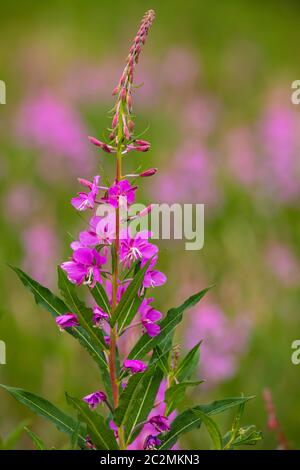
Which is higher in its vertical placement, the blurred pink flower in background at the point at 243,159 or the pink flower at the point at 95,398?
the blurred pink flower in background at the point at 243,159

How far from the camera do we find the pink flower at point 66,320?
1.60m

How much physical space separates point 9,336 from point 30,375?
346 mm

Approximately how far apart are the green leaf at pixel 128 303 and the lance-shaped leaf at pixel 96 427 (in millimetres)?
156

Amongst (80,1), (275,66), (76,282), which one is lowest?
(76,282)

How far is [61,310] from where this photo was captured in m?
1.66

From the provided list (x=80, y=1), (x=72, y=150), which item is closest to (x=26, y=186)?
(x=72, y=150)

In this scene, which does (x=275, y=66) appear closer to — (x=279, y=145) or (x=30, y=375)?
(x=279, y=145)

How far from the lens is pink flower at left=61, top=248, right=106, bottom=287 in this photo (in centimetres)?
159

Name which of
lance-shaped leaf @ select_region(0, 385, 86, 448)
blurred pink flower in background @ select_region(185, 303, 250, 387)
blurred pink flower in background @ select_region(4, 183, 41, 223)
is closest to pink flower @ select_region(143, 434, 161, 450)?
lance-shaped leaf @ select_region(0, 385, 86, 448)

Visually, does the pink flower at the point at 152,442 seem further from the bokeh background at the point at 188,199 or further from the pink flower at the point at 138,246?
the bokeh background at the point at 188,199

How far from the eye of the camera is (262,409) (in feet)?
11.2

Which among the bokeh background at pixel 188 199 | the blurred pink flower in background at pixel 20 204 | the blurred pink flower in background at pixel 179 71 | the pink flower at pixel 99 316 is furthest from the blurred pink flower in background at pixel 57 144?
the pink flower at pixel 99 316

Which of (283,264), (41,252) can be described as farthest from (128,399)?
(283,264)

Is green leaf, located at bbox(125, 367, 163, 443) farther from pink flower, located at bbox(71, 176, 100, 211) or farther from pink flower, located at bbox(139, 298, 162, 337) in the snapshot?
pink flower, located at bbox(71, 176, 100, 211)
